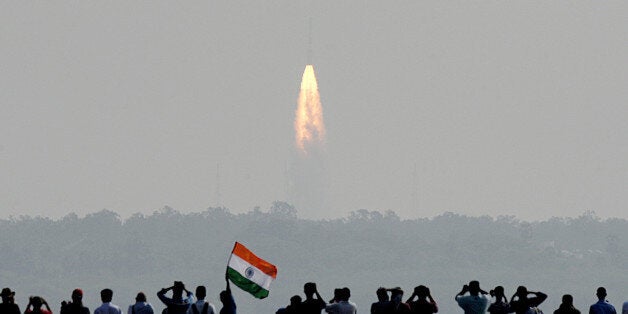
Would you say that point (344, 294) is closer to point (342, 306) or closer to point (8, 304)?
point (342, 306)

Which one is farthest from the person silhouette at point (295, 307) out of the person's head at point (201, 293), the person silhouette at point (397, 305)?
the person silhouette at point (397, 305)

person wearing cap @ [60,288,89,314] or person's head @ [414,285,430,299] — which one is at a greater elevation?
person's head @ [414,285,430,299]

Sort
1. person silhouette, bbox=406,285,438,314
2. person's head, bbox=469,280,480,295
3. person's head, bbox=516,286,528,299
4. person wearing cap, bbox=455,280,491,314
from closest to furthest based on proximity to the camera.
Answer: person silhouette, bbox=406,285,438,314, person's head, bbox=516,286,528,299, person's head, bbox=469,280,480,295, person wearing cap, bbox=455,280,491,314

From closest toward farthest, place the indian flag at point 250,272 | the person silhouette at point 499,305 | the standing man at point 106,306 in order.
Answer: the standing man at point 106,306
the person silhouette at point 499,305
the indian flag at point 250,272

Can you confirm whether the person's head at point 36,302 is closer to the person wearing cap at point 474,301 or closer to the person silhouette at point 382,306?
the person silhouette at point 382,306

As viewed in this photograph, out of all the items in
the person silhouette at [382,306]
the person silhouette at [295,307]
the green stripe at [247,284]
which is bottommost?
the person silhouette at [295,307]

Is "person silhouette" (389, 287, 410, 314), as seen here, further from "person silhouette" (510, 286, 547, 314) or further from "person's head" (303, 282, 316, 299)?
"person silhouette" (510, 286, 547, 314)

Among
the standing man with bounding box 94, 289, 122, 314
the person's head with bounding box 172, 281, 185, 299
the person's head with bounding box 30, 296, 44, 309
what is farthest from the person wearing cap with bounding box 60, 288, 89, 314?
the person's head with bounding box 172, 281, 185, 299

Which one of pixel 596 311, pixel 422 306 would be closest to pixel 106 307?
pixel 422 306
